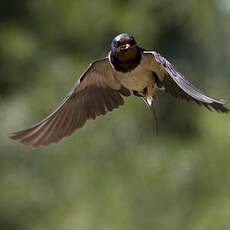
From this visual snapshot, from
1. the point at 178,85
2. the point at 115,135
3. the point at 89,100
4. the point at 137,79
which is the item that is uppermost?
the point at 115,135

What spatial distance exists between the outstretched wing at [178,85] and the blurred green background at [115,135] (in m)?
4.40

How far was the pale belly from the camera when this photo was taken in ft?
14.5

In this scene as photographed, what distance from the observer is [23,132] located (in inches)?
157

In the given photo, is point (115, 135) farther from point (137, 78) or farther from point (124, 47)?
point (124, 47)

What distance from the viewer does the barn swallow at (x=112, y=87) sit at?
13.6 feet

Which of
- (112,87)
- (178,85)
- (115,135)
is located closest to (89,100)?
(112,87)

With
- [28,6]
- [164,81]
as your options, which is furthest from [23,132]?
[28,6]

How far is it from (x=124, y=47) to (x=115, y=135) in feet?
17.6

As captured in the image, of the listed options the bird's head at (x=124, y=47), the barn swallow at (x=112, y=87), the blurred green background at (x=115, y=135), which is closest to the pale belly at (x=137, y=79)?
the barn swallow at (x=112, y=87)

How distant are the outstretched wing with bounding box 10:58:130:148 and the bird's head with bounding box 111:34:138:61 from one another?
280 millimetres

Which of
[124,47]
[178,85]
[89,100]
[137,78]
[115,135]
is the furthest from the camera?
[115,135]

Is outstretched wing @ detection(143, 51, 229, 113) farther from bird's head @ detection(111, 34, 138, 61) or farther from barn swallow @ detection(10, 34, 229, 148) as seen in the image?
bird's head @ detection(111, 34, 138, 61)

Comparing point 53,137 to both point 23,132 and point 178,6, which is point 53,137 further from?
point 178,6

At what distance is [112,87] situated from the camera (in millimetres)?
4801
